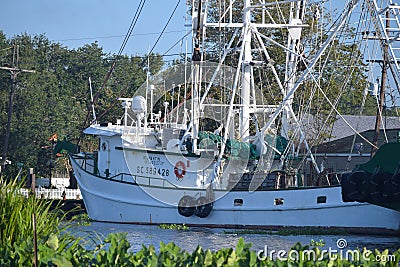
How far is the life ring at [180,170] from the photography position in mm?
31078

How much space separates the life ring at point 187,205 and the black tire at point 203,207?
0.61 ft

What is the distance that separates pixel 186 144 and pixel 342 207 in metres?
6.83

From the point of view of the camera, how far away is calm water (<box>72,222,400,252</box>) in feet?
69.6

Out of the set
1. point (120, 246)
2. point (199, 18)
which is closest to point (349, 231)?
point (199, 18)

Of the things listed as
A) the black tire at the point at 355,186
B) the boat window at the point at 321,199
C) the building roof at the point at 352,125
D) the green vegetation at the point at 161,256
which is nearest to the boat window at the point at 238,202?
the boat window at the point at 321,199

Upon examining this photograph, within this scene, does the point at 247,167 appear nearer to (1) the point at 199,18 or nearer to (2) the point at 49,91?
(1) the point at 199,18

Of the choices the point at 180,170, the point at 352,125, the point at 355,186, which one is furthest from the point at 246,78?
the point at 352,125

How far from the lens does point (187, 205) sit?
30.0 metres

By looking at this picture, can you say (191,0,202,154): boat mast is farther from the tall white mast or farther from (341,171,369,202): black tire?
(341,171,369,202): black tire

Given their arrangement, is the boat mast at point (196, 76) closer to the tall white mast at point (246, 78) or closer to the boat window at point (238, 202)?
the tall white mast at point (246, 78)

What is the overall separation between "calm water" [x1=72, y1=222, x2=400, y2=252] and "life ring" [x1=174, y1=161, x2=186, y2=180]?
102 inches

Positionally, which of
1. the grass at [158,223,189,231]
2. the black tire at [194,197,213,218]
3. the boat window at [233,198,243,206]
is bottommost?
the grass at [158,223,189,231]

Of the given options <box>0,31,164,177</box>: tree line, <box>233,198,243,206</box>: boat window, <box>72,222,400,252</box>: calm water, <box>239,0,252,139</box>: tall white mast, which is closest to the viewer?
<box>72,222,400,252</box>: calm water

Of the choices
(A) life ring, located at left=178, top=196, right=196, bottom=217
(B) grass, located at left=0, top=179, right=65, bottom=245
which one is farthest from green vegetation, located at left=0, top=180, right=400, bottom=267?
(A) life ring, located at left=178, top=196, right=196, bottom=217
